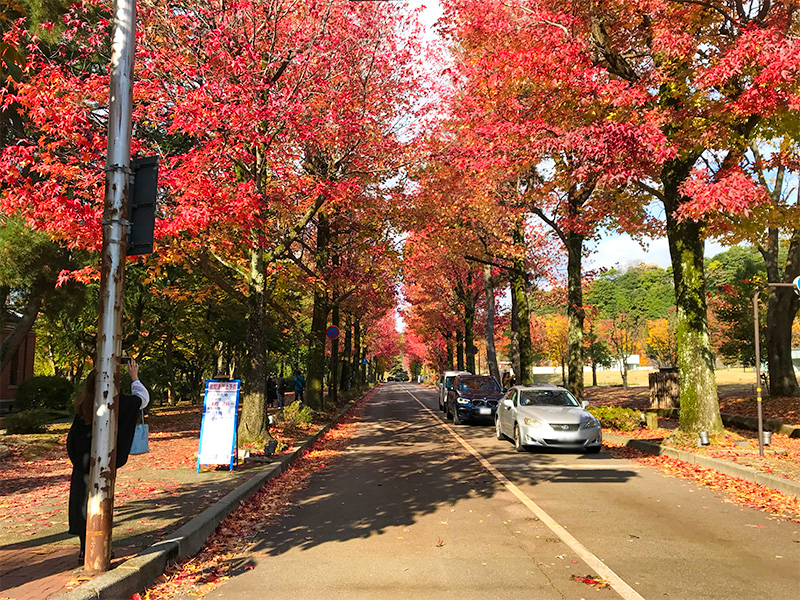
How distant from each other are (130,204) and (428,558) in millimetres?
4159

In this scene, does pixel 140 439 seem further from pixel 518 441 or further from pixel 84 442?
pixel 518 441

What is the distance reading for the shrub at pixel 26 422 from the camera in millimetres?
15445

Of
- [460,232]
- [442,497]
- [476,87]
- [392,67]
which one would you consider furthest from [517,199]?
[442,497]

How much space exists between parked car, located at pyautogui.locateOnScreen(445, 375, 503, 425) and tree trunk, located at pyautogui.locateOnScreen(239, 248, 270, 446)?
896cm

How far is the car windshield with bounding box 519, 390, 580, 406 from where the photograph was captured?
1391 cm

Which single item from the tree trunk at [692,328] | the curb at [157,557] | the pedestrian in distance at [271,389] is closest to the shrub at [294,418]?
the curb at [157,557]

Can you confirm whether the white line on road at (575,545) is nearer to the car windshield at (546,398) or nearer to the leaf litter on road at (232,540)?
the leaf litter on road at (232,540)

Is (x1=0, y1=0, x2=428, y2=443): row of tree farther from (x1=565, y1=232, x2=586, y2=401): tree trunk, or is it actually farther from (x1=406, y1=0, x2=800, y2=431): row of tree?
(x1=565, y1=232, x2=586, y2=401): tree trunk

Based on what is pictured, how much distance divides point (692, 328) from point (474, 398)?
922 centimetres

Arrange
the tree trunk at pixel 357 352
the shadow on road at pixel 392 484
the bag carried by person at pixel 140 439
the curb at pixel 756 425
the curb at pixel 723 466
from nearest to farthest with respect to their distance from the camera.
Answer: the bag carried by person at pixel 140 439 → the shadow on road at pixel 392 484 → the curb at pixel 723 466 → the curb at pixel 756 425 → the tree trunk at pixel 357 352

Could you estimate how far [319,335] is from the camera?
20.7 metres

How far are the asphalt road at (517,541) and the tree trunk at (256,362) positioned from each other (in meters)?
2.60

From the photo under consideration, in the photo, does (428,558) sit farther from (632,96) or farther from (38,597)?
(632,96)

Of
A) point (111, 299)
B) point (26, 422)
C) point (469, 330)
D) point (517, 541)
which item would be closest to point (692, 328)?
point (517, 541)
